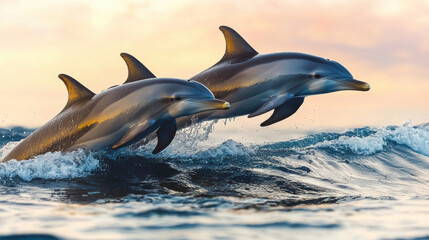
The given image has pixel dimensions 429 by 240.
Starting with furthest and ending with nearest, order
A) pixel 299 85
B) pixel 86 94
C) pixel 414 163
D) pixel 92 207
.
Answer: pixel 414 163
pixel 299 85
pixel 86 94
pixel 92 207

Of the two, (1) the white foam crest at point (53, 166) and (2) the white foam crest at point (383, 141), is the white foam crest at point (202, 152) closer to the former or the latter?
(1) the white foam crest at point (53, 166)

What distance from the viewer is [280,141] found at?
16281 millimetres

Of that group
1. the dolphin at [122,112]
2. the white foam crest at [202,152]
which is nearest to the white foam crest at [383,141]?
the white foam crest at [202,152]

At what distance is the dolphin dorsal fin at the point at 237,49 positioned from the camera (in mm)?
11102

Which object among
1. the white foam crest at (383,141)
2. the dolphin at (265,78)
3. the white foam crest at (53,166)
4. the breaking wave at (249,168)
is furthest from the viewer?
the white foam crest at (383,141)

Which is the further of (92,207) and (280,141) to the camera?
(280,141)

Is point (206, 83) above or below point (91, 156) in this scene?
above

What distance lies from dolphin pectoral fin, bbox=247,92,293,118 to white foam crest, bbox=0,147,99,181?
3207 millimetres

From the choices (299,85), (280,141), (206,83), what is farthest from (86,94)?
(280,141)

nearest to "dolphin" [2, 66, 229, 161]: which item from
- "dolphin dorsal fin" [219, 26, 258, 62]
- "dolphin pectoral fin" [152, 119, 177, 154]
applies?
"dolphin pectoral fin" [152, 119, 177, 154]

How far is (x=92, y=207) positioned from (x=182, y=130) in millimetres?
5823

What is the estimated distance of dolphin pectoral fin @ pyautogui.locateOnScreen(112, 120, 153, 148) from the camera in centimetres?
904

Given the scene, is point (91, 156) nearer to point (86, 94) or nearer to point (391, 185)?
point (86, 94)

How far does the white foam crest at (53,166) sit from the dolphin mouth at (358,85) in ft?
17.1
